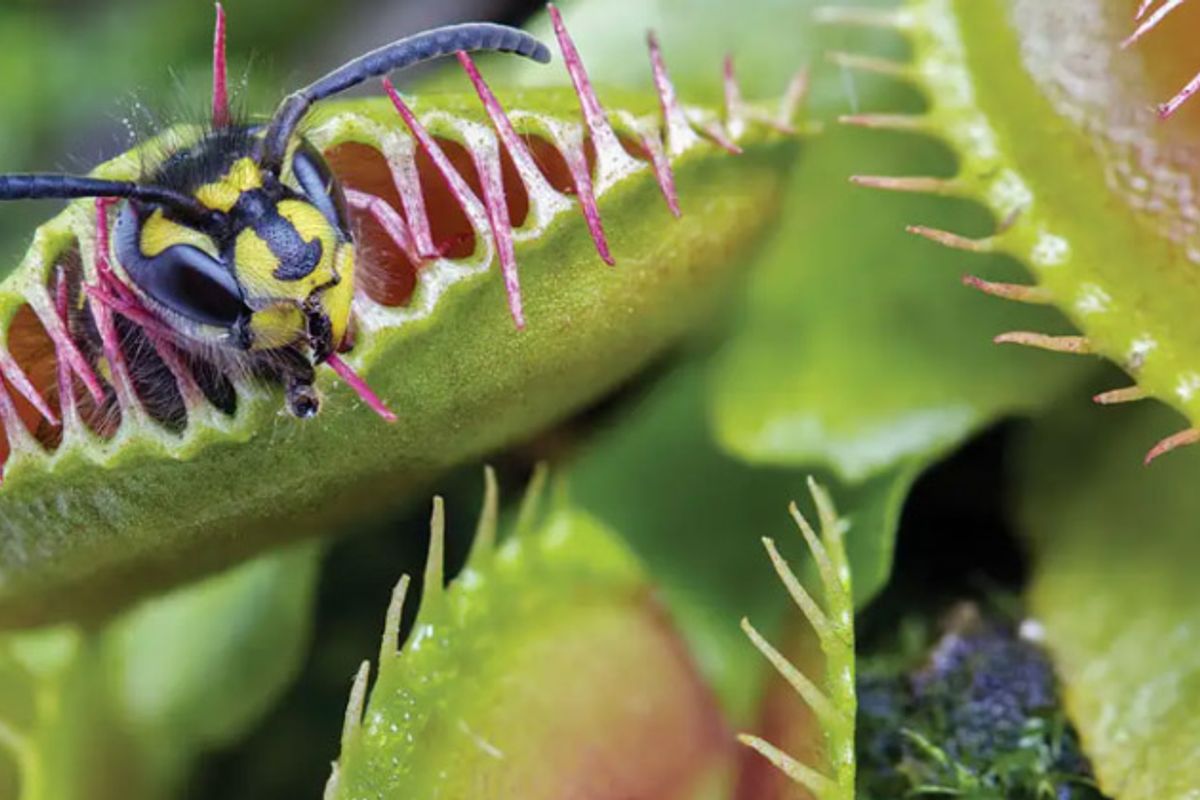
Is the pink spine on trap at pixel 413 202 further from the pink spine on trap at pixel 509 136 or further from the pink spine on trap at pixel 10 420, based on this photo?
the pink spine on trap at pixel 10 420

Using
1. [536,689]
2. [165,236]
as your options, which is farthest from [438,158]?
[536,689]

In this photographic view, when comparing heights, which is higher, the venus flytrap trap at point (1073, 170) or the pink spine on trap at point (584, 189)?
the pink spine on trap at point (584, 189)

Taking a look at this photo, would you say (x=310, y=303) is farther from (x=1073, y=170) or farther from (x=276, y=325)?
(x=1073, y=170)

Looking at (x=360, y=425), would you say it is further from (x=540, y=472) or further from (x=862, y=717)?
(x=862, y=717)

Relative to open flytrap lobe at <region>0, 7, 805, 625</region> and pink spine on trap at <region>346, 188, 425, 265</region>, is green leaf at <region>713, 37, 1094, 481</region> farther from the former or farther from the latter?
pink spine on trap at <region>346, 188, 425, 265</region>

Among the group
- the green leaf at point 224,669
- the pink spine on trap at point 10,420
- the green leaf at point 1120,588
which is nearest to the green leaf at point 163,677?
the green leaf at point 224,669

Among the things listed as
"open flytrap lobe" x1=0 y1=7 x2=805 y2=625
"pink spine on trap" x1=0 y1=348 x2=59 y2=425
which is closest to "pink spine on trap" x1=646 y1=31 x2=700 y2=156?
"open flytrap lobe" x1=0 y1=7 x2=805 y2=625

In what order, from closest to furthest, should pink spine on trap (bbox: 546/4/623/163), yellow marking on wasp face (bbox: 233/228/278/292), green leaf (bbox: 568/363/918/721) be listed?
yellow marking on wasp face (bbox: 233/228/278/292), pink spine on trap (bbox: 546/4/623/163), green leaf (bbox: 568/363/918/721)
